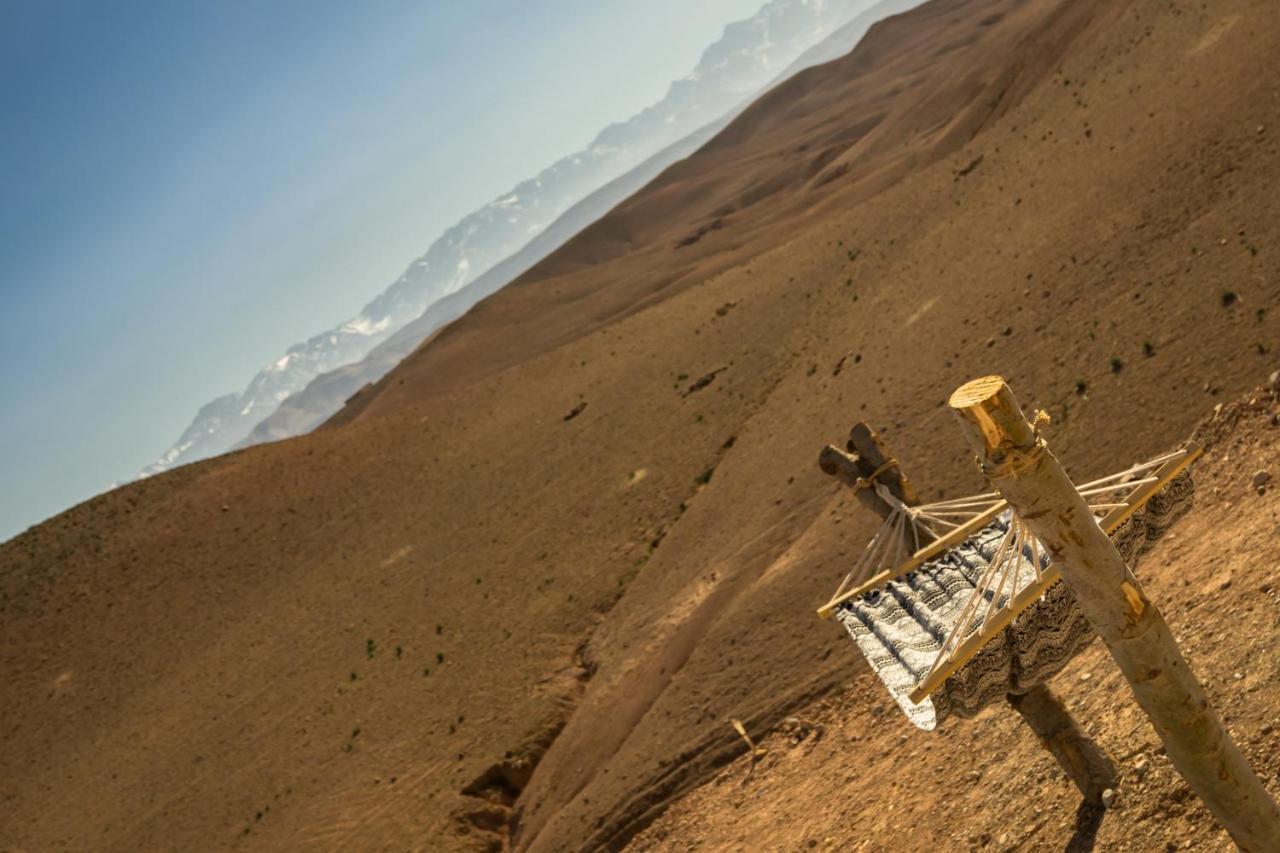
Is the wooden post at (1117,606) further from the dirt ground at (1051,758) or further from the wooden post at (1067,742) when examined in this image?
the wooden post at (1067,742)

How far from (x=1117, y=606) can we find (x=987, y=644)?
135 cm

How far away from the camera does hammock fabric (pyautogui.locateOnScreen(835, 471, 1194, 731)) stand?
6.98 meters

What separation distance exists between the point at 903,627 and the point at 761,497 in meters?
14.6

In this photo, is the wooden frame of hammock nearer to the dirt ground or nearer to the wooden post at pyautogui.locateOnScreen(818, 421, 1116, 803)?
the wooden post at pyautogui.locateOnScreen(818, 421, 1116, 803)

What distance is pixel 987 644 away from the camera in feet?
22.5

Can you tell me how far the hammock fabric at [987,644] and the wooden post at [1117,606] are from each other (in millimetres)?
1152

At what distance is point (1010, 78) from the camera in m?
42.4

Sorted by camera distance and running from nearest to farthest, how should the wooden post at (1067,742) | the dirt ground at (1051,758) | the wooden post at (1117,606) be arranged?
the wooden post at (1117,606)
the dirt ground at (1051,758)
the wooden post at (1067,742)

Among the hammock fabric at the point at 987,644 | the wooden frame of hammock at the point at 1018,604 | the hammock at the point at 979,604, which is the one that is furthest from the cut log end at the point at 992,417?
the hammock fabric at the point at 987,644

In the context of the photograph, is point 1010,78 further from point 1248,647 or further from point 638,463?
point 1248,647

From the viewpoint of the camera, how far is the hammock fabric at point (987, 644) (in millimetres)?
6977

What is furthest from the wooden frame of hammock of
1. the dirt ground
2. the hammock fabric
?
the dirt ground

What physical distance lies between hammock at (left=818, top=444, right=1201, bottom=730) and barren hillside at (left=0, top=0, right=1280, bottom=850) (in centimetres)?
222

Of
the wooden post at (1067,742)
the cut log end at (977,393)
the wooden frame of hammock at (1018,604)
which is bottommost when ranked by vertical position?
the wooden post at (1067,742)
